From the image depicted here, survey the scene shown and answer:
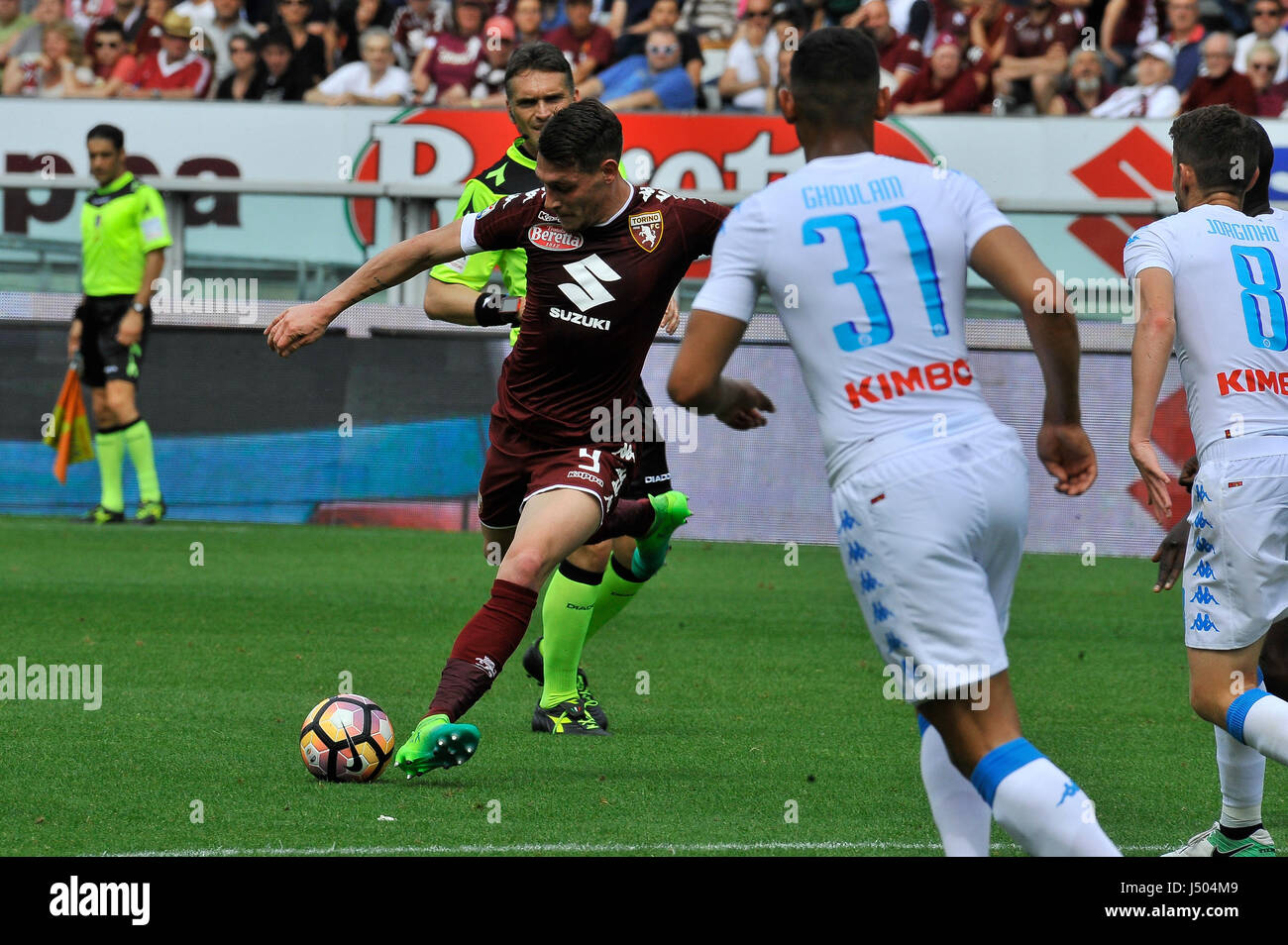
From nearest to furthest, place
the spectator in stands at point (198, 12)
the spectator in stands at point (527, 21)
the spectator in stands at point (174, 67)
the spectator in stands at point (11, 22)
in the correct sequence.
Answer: the spectator in stands at point (527, 21) < the spectator in stands at point (174, 67) < the spectator in stands at point (198, 12) < the spectator in stands at point (11, 22)

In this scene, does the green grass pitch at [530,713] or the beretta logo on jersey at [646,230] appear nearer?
the green grass pitch at [530,713]

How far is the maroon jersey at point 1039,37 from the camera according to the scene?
15.7m

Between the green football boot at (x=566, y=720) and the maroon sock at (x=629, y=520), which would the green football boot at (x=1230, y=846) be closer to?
the maroon sock at (x=629, y=520)

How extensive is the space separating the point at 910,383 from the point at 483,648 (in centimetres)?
218

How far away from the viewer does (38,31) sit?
59.9 ft

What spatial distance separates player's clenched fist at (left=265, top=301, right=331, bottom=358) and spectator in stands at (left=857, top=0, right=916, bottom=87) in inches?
434

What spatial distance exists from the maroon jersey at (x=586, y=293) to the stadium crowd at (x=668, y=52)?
30.5 ft

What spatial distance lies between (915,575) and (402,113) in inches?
487

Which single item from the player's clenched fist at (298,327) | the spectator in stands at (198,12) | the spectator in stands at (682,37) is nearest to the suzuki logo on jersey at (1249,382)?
the player's clenched fist at (298,327)

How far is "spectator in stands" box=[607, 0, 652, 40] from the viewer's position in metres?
16.9

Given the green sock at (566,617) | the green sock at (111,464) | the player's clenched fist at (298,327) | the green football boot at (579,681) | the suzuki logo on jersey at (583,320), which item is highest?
the green sock at (111,464)

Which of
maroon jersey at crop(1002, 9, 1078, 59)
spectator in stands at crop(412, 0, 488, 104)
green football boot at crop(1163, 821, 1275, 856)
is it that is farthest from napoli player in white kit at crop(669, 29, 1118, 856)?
spectator in stands at crop(412, 0, 488, 104)

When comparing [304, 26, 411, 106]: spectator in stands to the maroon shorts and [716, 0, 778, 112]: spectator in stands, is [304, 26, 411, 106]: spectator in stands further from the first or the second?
the maroon shorts

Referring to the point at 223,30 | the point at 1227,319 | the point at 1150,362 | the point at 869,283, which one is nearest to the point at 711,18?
the point at 223,30
